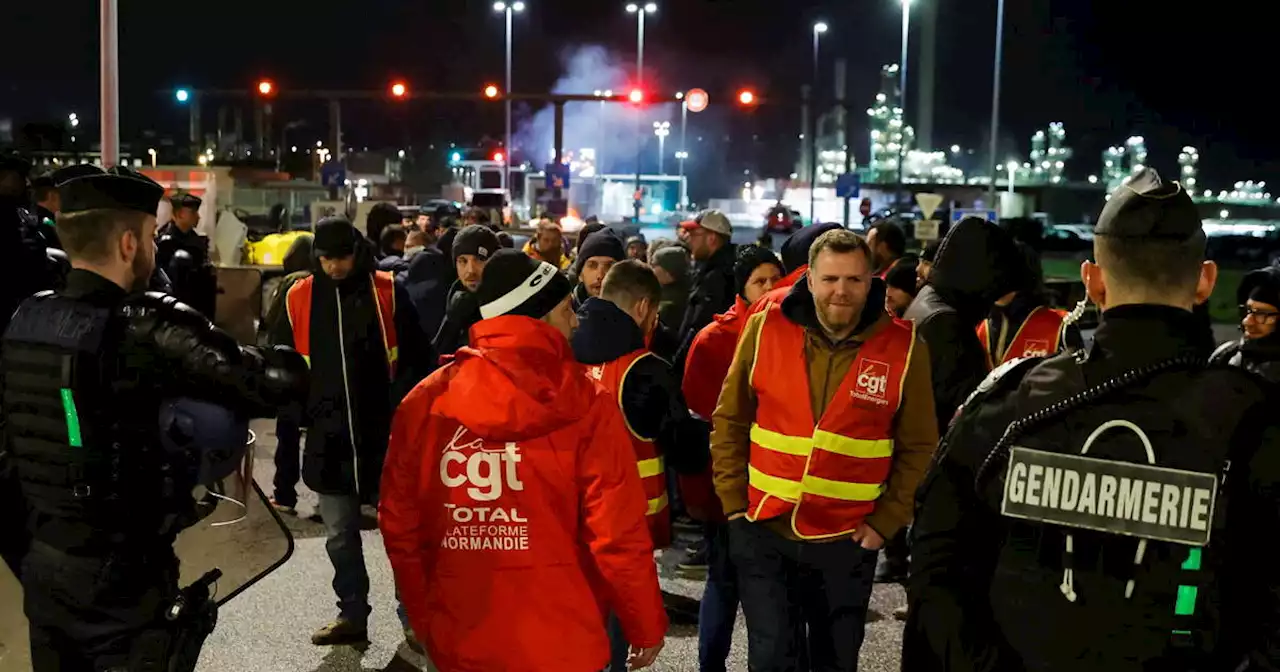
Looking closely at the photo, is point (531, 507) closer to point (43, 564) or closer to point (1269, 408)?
point (43, 564)

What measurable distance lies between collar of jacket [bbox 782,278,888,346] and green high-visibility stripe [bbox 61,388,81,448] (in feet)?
7.79

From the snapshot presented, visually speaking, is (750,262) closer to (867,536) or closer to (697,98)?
(867,536)

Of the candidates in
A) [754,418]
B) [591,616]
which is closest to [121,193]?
[591,616]

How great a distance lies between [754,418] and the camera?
4590 mm

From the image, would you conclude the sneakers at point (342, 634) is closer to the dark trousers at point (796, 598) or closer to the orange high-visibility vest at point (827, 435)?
the dark trousers at point (796, 598)

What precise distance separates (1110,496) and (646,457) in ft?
8.58

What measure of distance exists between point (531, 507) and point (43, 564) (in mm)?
1361

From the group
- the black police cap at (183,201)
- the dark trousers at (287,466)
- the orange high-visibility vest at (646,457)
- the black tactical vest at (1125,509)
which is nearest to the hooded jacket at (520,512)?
the orange high-visibility vest at (646,457)

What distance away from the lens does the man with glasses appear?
6438mm

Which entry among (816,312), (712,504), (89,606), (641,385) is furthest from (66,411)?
(712,504)

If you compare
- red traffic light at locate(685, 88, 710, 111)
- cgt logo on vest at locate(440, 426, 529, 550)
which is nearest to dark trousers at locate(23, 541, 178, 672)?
cgt logo on vest at locate(440, 426, 529, 550)

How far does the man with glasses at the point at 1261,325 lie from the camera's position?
253 inches

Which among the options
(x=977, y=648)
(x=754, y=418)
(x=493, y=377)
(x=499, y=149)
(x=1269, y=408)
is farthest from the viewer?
(x=499, y=149)

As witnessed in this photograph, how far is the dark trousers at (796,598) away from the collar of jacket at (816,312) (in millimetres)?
754
